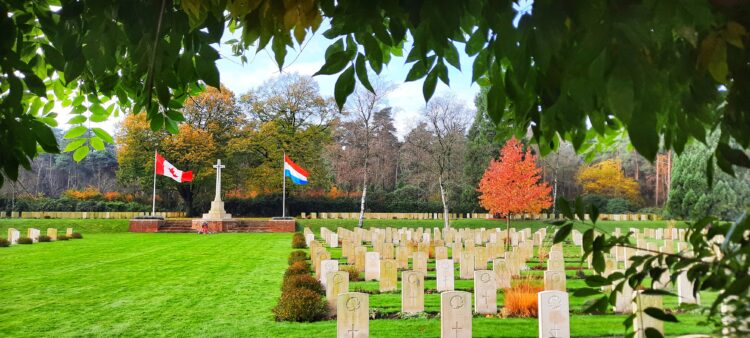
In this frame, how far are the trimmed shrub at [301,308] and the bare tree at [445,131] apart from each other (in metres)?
20.5

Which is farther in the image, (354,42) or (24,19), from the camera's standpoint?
(24,19)

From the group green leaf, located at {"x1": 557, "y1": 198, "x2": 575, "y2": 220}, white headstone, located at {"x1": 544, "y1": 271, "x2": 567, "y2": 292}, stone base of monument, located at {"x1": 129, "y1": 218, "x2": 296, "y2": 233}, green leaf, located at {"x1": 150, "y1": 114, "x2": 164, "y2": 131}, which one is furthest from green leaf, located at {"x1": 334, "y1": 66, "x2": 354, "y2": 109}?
stone base of monument, located at {"x1": 129, "y1": 218, "x2": 296, "y2": 233}

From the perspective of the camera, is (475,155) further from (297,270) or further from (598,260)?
(598,260)

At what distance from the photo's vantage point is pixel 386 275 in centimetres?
945

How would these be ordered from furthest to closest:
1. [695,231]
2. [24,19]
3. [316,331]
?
1. [316,331]
2. [24,19]
3. [695,231]

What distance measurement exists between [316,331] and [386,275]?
10.1ft

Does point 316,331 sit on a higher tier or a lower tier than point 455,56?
lower

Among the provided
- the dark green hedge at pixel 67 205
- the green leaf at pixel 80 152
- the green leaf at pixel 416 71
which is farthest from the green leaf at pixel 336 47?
the dark green hedge at pixel 67 205

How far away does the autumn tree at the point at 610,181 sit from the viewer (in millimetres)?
39562

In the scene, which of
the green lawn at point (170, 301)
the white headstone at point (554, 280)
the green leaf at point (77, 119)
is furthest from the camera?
the white headstone at point (554, 280)

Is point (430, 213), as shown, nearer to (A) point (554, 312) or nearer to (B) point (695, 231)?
(A) point (554, 312)

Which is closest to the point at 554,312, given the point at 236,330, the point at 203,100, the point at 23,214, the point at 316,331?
the point at 316,331

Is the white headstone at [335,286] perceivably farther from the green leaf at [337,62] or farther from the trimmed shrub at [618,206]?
the trimmed shrub at [618,206]

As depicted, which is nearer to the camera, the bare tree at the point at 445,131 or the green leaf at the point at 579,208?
the green leaf at the point at 579,208
